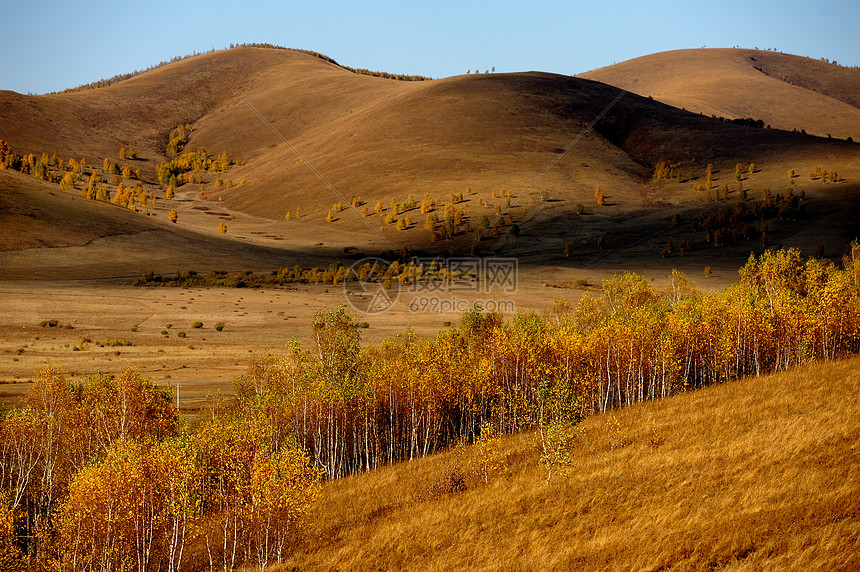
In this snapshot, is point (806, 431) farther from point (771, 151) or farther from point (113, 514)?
point (771, 151)

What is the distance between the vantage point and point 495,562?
2739cm

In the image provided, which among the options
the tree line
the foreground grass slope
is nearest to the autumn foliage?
the tree line

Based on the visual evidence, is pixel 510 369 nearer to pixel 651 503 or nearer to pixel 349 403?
pixel 349 403

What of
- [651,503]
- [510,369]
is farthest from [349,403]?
[651,503]

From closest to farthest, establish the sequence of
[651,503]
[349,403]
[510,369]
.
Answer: [651,503] < [349,403] < [510,369]

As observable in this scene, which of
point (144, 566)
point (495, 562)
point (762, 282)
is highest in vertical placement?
point (762, 282)

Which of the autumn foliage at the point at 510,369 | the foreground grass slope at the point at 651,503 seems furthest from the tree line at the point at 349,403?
the foreground grass slope at the point at 651,503

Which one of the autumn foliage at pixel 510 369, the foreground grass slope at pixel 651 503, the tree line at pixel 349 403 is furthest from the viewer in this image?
the autumn foliage at pixel 510 369

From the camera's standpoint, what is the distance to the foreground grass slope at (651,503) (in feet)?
82.9

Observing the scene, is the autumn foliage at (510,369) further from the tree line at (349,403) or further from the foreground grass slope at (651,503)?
the foreground grass slope at (651,503)

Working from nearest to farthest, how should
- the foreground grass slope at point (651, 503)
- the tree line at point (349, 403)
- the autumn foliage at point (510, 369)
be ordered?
the foreground grass slope at point (651, 503)
the tree line at point (349, 403)
the autumn foliage at point (510, 369)

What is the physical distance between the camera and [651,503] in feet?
99.0

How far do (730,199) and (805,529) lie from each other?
151 metres

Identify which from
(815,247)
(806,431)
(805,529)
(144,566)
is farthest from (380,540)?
(815,247)
